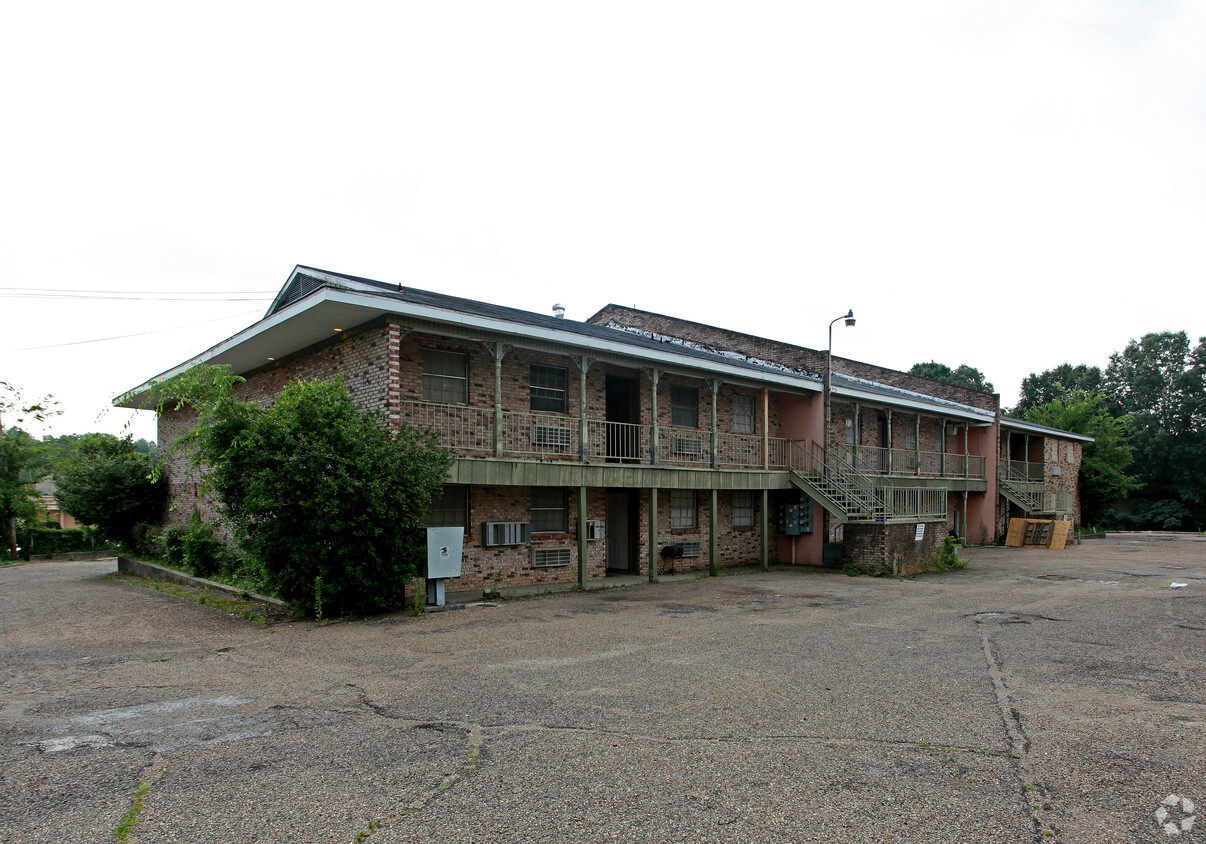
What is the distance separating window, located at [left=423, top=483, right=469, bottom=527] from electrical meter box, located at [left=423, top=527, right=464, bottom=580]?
1.71 m

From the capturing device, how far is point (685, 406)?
61.8 ft

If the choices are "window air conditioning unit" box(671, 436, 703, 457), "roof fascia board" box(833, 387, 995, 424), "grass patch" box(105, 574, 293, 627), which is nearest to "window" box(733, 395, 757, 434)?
"window air conditioning unit" box(671, 436, 703, 457)

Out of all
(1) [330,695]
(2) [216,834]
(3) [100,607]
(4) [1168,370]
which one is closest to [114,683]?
(1) [330,695]

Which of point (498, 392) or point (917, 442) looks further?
point (917, 442)

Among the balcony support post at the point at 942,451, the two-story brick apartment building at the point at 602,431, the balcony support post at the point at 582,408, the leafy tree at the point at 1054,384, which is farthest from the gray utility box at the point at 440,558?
the leafy tree at the point at 1054,384

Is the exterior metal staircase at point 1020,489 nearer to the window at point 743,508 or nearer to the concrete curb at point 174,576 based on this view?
the window at point 743,508

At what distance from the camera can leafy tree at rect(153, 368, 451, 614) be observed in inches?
414

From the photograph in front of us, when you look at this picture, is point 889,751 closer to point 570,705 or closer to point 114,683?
point 570,705

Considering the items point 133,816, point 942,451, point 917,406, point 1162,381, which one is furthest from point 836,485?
point 1162,381

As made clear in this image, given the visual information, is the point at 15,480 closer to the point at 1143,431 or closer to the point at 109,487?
the point at 109,487

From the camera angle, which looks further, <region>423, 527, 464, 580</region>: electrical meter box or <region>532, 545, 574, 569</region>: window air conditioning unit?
<region>532, 545, 574, 569</region>: window air conditioning unit

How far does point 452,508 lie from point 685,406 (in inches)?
284

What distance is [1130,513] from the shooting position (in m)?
47.9

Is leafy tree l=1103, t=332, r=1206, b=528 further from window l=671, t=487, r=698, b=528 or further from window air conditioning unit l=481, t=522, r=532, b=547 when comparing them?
window air conditioning unit l=481, t=522, r=532, b=547
